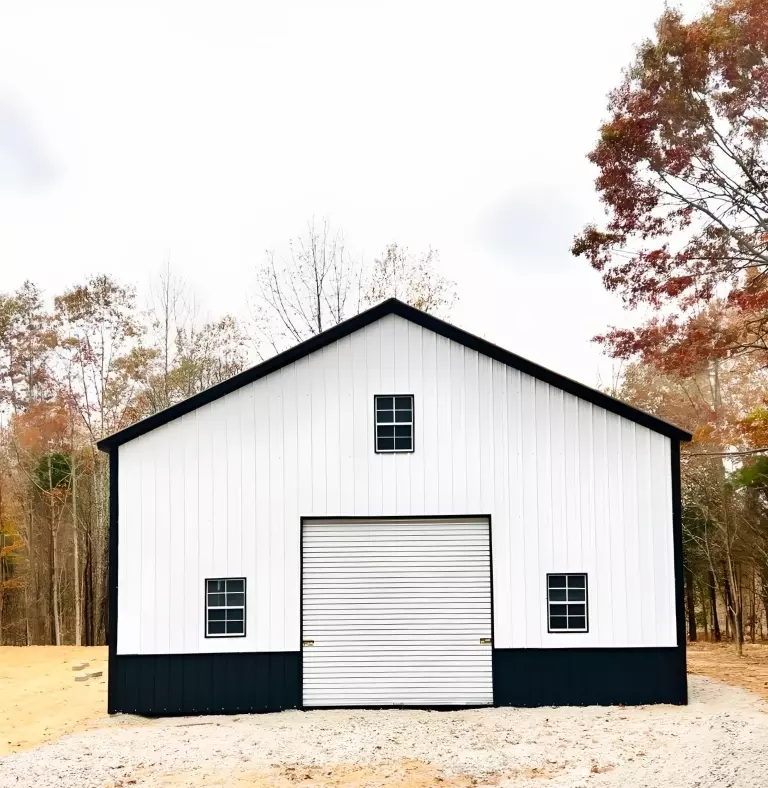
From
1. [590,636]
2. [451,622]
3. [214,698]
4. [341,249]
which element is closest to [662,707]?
[590,636]

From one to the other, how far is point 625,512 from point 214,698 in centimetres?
661

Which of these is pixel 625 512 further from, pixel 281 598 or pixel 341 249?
pixel 341 249

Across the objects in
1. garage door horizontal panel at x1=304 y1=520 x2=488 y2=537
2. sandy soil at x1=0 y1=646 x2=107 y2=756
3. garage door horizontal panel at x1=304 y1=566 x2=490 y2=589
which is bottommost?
sandy soil at x1=0 y1=646 x2=107 y2=756

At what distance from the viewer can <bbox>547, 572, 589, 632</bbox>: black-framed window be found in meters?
11.6

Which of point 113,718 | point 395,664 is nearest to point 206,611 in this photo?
point 113,718

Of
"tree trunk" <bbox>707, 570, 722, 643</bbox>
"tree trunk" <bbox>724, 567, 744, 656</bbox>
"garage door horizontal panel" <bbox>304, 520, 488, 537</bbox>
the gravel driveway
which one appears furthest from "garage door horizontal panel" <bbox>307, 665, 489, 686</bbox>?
"tree trunk" <bbox>707, 570, 722, 643</bbox>

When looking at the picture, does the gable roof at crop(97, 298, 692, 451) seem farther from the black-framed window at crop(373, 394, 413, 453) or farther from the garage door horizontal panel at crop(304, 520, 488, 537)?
the garage door horizontal panel at crop(304, 520, 488, 537)

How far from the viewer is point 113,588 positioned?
11.8 metres

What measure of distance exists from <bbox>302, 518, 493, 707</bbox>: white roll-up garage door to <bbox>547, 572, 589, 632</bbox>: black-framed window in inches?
36.0

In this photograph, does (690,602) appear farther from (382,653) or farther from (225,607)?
(225,607)

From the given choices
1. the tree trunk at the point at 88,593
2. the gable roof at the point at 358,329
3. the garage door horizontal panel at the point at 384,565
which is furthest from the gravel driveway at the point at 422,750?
the tree trunk at the point at 88,593

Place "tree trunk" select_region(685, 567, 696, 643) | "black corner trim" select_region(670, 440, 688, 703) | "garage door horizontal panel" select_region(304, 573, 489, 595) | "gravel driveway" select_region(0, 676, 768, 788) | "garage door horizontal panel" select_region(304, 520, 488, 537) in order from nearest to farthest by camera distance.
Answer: "gravel driveway" select_region(0, 676, 768, 788) < "black corner trim" select_region(670, 440, 688, 703) < "garage door horizontal panel" select_region(304, 573, 489, 595) < "garage door horizontal panel" select_region(304, 520, 488, 537) < "tree trunk" select_region(685, 567, 696, 643)

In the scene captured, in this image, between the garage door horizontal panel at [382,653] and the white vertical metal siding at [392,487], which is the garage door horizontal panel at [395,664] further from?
the white vertical metal siding at [392,487]

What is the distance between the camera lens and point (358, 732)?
33.5 ft
